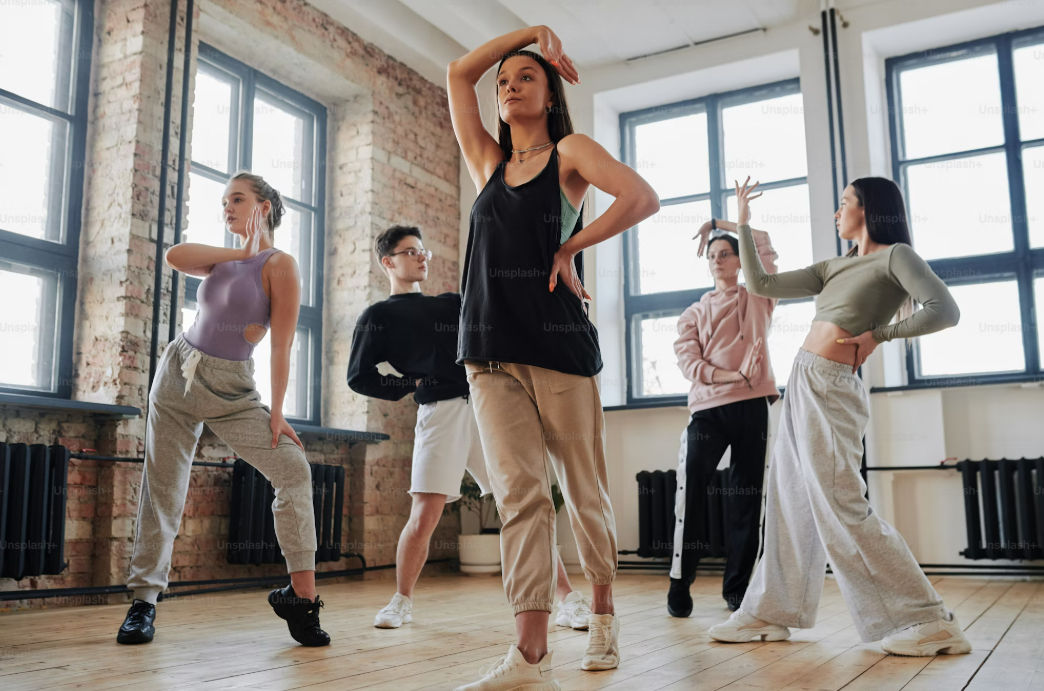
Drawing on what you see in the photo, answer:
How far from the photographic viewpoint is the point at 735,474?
11.2 feet

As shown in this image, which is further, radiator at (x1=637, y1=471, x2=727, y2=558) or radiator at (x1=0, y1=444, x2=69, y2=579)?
radiator at (x1=637, y1=471, x2=727, y2=558)

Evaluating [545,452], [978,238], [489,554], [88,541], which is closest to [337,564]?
[489,554]

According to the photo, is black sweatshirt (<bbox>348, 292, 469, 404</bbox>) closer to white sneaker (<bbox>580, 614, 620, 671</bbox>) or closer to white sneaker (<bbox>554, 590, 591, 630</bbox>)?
white sneaker (<bbox>554, 590, 591, 630</bbox>)

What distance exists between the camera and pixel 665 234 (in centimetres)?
637

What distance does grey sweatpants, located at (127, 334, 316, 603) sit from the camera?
8.30 feet

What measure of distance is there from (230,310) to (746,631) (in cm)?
176

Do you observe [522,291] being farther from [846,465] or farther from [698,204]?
[698,204]

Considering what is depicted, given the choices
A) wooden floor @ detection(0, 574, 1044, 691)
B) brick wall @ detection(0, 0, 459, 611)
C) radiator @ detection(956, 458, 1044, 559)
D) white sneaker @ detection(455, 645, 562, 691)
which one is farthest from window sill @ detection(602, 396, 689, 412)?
white sneaker @ detection(455, 645, 562, 691)

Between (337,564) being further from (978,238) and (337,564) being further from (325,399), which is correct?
(978,238)

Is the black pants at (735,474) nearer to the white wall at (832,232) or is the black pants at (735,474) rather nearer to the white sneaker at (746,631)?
the white sneaker at (746,631)

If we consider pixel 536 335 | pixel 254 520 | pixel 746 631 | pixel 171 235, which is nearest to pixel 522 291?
pixel 536 335

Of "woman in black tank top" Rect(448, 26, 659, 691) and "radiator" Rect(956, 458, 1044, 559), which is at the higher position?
"woman in black tank top" Rect(448, 26, 659, 691)

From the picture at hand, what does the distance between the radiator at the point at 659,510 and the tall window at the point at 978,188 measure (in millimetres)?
1447

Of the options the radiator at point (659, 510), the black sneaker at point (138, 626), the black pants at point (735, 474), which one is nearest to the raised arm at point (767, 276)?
the black pants at point (735, 474)
